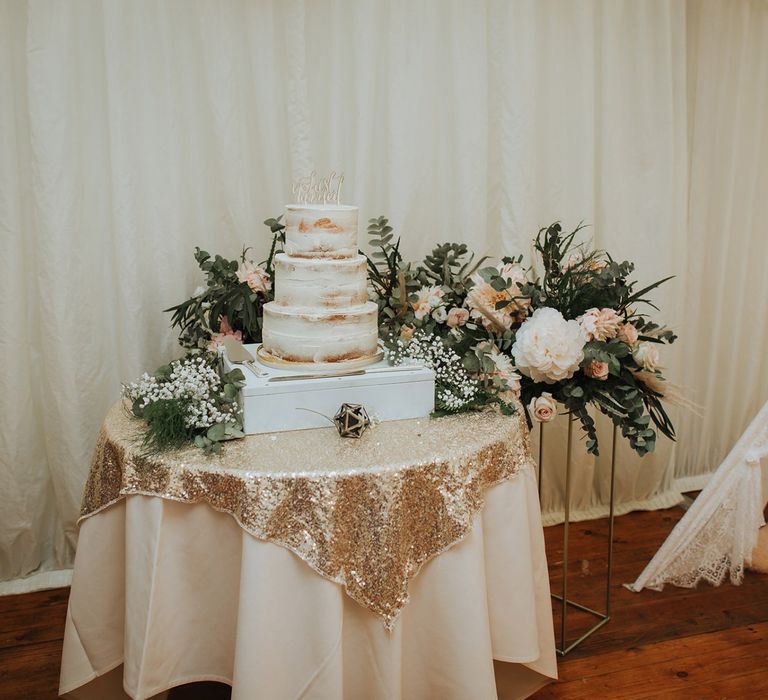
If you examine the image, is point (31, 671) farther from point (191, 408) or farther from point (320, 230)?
point (320, 230)

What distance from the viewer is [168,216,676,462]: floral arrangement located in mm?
1977

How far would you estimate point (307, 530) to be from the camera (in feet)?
5.18

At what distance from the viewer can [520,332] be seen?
2.03 m

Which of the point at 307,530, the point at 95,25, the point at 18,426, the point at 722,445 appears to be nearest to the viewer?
the point at 307,530

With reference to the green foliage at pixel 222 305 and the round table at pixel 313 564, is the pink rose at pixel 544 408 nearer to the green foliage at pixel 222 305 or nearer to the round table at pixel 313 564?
the round table at pixel 313 564

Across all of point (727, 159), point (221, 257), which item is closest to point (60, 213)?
point (221, 257)

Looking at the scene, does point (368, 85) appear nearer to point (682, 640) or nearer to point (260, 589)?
point (260, 589)

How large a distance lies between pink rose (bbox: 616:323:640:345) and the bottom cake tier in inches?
26.0

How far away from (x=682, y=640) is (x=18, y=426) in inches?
83.8

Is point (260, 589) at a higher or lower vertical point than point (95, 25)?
lower

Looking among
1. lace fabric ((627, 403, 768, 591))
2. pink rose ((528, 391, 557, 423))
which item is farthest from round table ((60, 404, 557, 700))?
lace fabric ((627, 403, 768, 591))

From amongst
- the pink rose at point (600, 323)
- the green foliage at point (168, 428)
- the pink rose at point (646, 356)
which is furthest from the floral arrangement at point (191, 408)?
the pink rose at point (646, 356)
